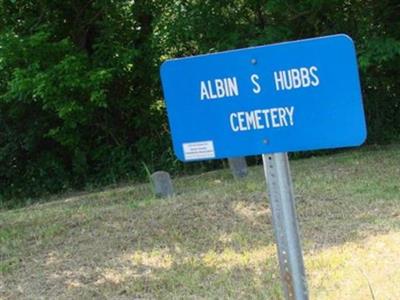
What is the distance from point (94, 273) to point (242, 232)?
1473 millimetres

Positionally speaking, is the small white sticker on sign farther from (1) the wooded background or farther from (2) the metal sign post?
(1) the wooded background

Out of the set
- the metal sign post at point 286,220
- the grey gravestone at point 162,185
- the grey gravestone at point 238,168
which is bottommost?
the grey gravestone at point 238,168

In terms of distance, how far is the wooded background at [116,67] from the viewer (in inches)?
453

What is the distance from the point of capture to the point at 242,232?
19.4 feet

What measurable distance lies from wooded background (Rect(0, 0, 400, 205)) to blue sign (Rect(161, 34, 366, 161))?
8.25 meters

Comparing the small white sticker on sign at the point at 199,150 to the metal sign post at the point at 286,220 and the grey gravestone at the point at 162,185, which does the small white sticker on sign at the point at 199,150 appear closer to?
the metal sign post at the point at 286,220

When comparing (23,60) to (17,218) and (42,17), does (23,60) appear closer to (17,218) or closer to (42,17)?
(42,17)

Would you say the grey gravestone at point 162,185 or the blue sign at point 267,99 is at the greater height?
the blue sign at point 267,99

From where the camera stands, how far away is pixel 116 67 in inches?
498

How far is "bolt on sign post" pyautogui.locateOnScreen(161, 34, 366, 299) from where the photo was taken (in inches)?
89.2

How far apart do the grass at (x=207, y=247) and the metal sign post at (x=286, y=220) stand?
4.08 ft

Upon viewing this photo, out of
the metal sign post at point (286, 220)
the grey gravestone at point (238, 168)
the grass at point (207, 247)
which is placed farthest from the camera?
the grey gravestone at point (238, 168)

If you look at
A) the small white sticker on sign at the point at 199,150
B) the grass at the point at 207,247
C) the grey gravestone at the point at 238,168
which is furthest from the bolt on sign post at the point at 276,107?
the grey gravestone at the point at 238,168

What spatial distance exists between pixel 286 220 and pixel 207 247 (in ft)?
10.6
